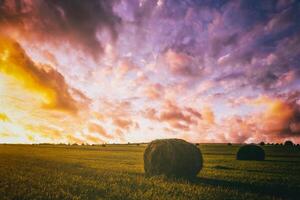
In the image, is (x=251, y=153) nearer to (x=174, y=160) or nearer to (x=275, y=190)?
(x=174, y=160)

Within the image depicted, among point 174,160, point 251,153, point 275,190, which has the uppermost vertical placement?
point 251,153

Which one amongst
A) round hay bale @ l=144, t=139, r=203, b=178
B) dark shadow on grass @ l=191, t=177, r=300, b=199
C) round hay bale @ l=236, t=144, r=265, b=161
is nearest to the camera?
dark shadow on grass @ l=191, t=177, r=300, b=199

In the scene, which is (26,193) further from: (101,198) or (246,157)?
(246,157)

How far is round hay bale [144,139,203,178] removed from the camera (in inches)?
605

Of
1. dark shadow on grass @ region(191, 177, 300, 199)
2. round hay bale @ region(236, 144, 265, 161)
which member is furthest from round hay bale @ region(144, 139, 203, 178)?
round hay bale @ region(236, 144, 265, 161)

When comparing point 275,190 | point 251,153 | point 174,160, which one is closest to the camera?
point 275,190

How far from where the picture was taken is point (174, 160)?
15289mm

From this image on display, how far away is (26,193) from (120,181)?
158 inches

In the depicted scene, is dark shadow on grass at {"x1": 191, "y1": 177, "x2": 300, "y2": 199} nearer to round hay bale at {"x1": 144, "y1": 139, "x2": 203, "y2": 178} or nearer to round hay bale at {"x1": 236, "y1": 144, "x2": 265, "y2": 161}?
round hay bale at {"x1": 144, "y1": 139, "x2": 203, "y2": 178}

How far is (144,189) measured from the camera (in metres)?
10.1

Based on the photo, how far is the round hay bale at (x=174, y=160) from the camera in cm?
1536

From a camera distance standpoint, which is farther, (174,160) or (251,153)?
(251,153)

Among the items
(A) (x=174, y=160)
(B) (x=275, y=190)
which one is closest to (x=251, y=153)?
(A) (x=174, y=160)

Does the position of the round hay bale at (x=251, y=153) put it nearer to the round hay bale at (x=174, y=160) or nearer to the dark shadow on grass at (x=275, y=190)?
the round hay bale at (x=174, y=160)
